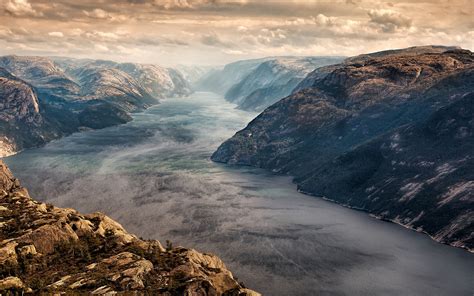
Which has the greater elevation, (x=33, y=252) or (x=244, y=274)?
(x=33, y=252)

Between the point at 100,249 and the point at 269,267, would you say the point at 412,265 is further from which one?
the point at 100,249

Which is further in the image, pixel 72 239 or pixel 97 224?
pixel 97 224

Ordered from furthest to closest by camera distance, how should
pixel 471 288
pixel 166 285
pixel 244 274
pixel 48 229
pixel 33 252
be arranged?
pixel 244 274
pixel 471 288
pixel 48 229
pixel 33 252
pixel 166 285

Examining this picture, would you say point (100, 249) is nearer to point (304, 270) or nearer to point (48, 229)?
point (48, 229)

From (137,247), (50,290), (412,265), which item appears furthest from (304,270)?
(50,290)

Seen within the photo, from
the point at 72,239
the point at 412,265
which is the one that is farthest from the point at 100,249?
the point at 412,265

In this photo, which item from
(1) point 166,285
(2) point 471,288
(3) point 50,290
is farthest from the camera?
(2) point 471,288
